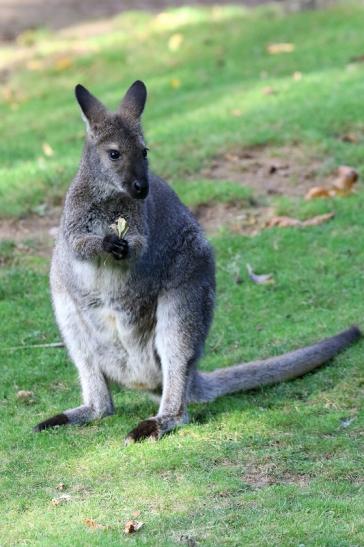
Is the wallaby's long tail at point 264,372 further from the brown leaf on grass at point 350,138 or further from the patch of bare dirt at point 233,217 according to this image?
the brown leaf on grass at point 350,138

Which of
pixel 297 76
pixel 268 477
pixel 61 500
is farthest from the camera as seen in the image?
pixel 297 76

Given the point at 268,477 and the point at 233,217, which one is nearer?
the point at 268,477

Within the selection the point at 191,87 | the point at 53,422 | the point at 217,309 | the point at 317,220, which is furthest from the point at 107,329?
the point at 191,87

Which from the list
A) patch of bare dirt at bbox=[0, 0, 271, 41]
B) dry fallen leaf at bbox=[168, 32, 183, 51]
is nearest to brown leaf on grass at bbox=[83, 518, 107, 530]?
dry fallen leaf at bbox=[168, 32, 183, 51]

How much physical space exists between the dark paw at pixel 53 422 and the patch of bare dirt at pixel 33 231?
2.53 meters

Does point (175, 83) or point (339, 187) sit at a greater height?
point (339, 187)

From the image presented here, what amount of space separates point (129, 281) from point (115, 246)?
29cm

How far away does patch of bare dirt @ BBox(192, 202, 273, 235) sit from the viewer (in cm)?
826

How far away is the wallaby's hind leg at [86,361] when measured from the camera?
583cm

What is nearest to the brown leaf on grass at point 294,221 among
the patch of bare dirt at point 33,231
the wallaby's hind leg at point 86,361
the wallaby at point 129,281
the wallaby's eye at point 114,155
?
the patch of bare dirt at point 33,231

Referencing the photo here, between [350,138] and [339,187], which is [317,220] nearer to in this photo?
[339,187]

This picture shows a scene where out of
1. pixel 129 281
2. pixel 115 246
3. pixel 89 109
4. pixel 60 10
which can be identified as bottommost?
pixel 60 10

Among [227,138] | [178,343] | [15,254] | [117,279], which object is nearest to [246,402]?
[178,343]

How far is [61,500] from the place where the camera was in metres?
4.81
